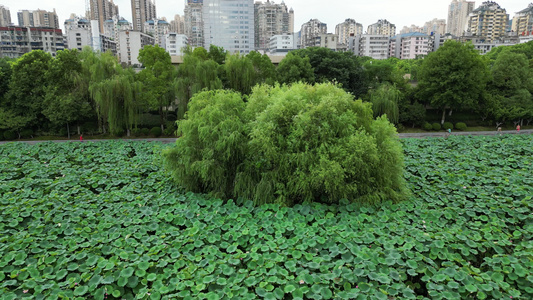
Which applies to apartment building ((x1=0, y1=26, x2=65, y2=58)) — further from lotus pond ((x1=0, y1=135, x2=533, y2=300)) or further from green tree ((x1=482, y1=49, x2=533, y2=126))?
green tree ((x1=482, y1=49, x2=533, y2=126))

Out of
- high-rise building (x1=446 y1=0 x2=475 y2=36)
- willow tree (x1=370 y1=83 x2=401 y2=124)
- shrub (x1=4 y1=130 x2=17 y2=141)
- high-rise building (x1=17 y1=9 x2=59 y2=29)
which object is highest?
high-rise building (x1=446 y1=0 x2=475 y2=36)

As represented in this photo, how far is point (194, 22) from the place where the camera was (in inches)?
5487

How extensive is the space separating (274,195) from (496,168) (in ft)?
32.2

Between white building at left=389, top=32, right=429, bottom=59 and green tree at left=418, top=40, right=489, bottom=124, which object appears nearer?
green tree at left=418, top=40, right=489, bottom=124

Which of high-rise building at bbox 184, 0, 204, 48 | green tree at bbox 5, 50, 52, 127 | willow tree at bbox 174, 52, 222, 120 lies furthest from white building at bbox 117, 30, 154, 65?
willow tree at bbox 174, 52, 222, 120

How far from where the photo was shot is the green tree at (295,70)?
27484mm

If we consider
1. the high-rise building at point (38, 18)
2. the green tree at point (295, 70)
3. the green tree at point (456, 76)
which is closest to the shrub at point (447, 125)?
the green tree at point (456, 76)

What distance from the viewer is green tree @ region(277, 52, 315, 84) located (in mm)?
27484

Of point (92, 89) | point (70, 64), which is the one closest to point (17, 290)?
point (92, 89)

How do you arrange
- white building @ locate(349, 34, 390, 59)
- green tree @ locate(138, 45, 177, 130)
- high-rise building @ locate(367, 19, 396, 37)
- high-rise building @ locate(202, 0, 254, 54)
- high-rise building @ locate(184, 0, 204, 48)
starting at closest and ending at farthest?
green tree @ locate(138, 45, 177, 130), high-rise building @ locate(202, 0, 254, 54), white building @ locate(349, 34, 390, 59), high-rise building @ locate(367, 19, 396, 37), high-rise building @ locate(184, 0, 204, 48)

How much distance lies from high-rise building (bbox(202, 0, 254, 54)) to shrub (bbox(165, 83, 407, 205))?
73.3 meters

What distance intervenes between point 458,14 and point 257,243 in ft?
598

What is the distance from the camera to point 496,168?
13938 mm

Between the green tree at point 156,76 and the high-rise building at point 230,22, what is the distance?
184ft
